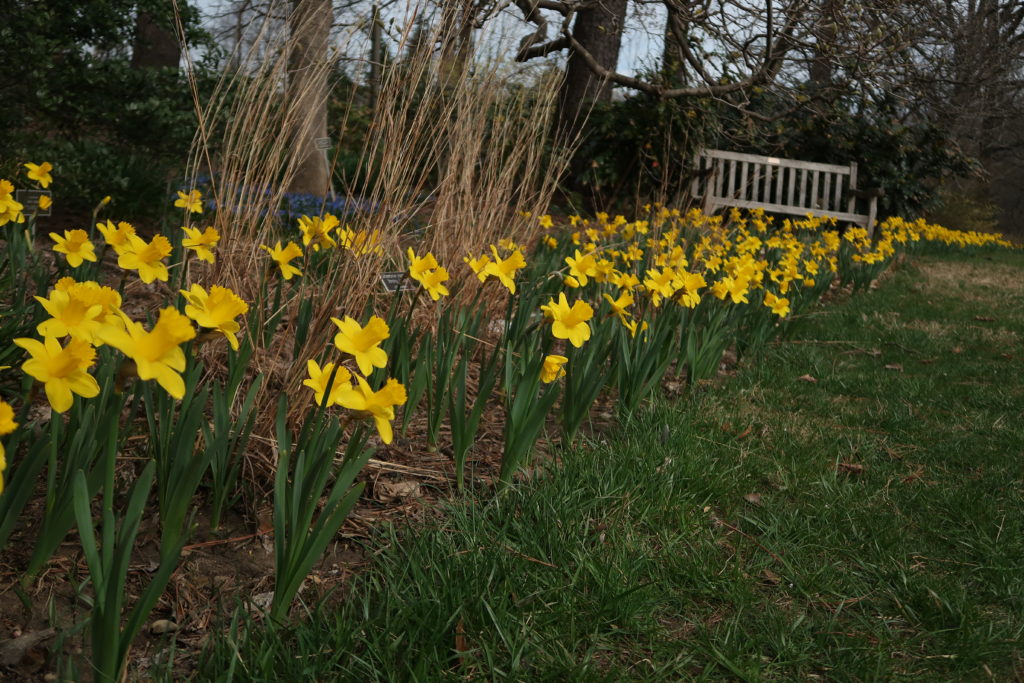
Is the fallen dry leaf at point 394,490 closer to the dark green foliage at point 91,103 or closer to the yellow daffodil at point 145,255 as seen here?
the yellow daffodil at point 145,255

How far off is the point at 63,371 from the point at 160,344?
6.2 inches

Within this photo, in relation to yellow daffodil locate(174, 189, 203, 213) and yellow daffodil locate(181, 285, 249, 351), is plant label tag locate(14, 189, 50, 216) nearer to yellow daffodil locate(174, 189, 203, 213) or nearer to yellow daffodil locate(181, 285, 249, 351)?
yellow daffodil locate(174, 189, 203, 213)

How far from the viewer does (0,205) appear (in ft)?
6.94

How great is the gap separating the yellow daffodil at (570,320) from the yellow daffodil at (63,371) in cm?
105

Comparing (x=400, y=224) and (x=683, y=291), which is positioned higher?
(x=400, y=224)

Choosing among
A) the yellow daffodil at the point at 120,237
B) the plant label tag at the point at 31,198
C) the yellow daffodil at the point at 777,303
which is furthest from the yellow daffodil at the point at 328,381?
the yellow daffodil at the point at 777,303

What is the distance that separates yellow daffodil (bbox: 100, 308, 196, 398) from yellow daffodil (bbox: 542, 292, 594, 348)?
999 mm

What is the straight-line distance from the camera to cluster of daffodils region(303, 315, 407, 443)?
1246 millimetres

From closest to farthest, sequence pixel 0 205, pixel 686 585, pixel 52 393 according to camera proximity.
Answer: pixel 52 393
pixel 686 585
pixel 0 205

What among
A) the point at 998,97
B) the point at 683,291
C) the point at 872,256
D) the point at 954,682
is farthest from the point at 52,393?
the point at 998,97

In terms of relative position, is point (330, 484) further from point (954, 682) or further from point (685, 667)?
point (954, 682)

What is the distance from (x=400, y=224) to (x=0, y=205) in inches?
43.0

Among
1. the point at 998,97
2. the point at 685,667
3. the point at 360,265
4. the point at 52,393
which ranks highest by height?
the point at 998,97

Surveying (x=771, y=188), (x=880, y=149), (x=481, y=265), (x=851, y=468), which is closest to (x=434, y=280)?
(x=481, y=265)
